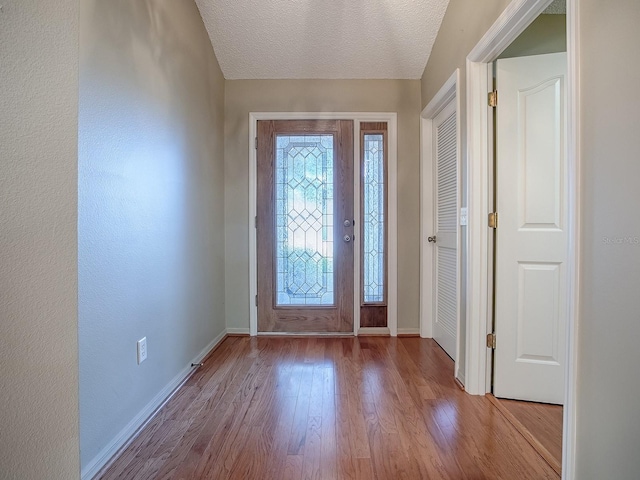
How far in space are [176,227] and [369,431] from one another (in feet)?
5.11

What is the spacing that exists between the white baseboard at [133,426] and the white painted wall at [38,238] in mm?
628

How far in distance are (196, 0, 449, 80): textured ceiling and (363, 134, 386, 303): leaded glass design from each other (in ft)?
2.11

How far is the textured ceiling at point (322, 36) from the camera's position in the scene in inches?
94.7

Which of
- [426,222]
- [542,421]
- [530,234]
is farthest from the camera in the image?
[426,222]

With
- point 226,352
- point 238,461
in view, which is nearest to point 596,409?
point 238,461

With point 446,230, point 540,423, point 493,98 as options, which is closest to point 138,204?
point 493,98

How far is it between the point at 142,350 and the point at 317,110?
2.35 metres

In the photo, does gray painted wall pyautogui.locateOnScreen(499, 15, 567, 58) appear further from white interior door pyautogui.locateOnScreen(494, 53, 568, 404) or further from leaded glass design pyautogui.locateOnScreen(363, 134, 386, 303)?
leaded glass design pyautogui.locateOnScreen(363, 134, 386, 303)

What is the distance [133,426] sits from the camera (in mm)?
1526

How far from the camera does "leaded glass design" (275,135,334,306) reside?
299 centimetres

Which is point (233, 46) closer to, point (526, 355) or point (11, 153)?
point (11, 153)

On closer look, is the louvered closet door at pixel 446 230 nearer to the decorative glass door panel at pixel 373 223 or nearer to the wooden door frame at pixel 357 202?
the wooden door frame at pixel 357 202

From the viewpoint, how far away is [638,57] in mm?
869

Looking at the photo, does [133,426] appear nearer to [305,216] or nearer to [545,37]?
[305,216]
